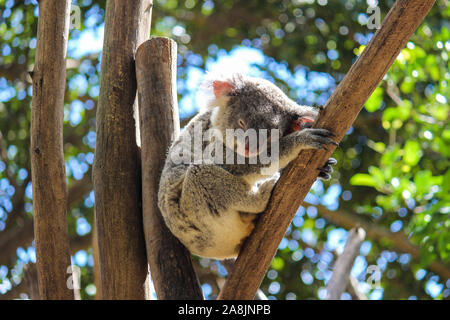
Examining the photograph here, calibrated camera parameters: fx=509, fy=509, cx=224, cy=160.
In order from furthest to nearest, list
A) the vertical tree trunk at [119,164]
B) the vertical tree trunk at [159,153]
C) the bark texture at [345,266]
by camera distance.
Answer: the bark texture at [345,266]
the vertical tree trunk at [119,164]
the vertical tree trunk at [159,153]

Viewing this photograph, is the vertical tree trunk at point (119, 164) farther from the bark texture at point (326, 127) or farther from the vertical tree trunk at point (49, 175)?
the bark texture at point (326, 127)

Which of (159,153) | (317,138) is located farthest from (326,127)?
(159,153)

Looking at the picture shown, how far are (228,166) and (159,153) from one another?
528mm

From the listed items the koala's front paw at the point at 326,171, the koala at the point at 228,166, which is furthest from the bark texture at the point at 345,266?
the koala's front paw at the point at 326,171

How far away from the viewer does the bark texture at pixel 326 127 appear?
258 centimetres

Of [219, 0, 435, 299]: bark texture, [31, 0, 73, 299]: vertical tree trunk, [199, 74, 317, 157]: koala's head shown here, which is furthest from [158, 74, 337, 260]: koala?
[31, 0, 73, 299]: vertical tree trunk

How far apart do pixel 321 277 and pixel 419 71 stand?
3263mm

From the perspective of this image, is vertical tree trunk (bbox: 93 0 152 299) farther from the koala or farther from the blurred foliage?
the blurred foliage

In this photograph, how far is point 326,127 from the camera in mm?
2691

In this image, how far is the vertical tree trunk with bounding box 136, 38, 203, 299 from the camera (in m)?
3.09

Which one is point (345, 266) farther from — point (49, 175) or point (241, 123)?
point (49, 175)

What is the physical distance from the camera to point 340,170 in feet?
21.5

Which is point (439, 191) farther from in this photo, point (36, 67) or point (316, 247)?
point (36, 67)

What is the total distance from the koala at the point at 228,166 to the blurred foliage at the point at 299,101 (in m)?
2.33
